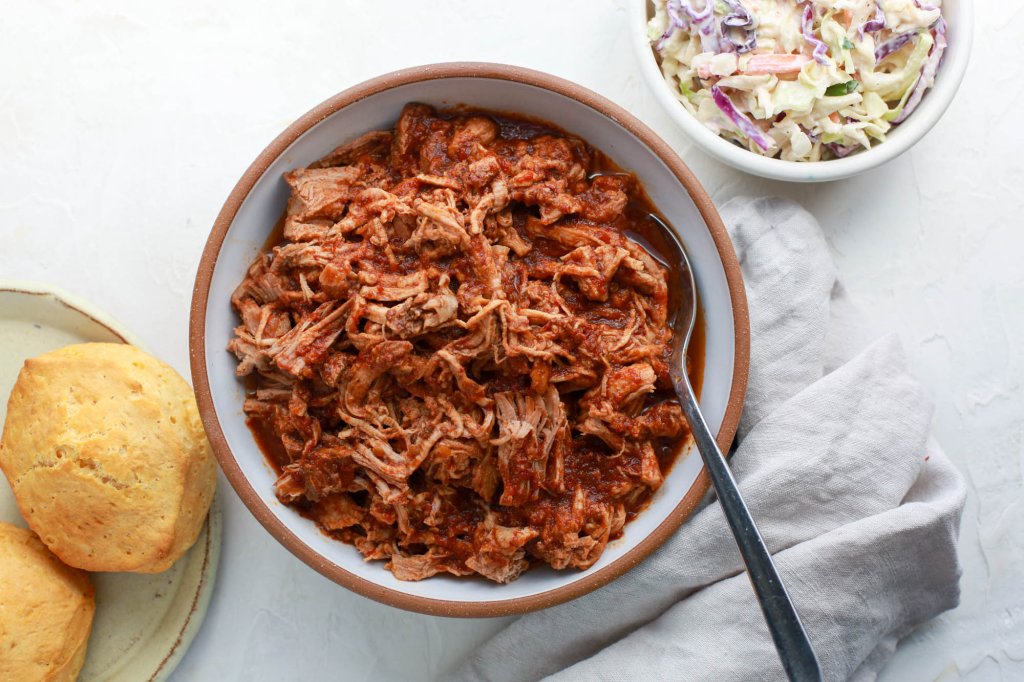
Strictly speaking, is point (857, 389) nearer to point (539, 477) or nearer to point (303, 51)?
point (539, 477)

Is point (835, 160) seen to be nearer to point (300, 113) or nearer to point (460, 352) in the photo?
point (460, 352)

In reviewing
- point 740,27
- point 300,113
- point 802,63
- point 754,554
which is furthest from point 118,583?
point 802,63

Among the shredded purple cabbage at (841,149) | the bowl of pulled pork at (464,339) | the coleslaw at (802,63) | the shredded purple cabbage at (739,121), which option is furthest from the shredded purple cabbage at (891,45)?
the bowl of pulled pork at (464,339)

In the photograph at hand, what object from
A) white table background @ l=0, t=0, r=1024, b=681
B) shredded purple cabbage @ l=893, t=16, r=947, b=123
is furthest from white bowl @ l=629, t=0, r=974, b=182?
white table background @ l=0, t=0, r=1024, b=681

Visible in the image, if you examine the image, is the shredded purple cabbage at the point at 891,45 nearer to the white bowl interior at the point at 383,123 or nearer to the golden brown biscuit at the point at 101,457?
the white bowl interior at the point at 383,123

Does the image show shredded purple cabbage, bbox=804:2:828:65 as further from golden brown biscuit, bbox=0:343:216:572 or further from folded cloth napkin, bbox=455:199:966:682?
golden brown biscuit, bbox=0:343:216:572

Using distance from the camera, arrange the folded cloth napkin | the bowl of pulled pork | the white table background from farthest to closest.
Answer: the white table background < the folded cloth napkin < the bowl of pulled pork

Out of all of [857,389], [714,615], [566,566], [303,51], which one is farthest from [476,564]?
[303,51]
